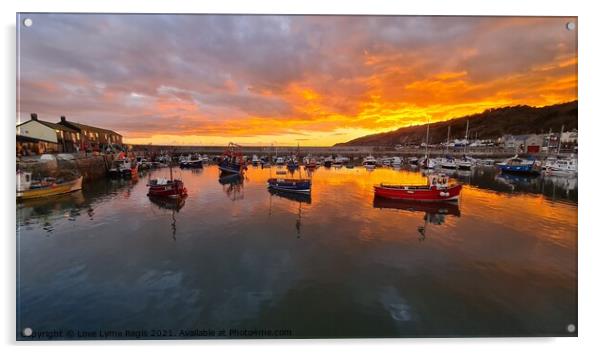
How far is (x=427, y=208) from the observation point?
609 inches

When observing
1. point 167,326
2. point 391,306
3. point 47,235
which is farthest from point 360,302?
point 47,235

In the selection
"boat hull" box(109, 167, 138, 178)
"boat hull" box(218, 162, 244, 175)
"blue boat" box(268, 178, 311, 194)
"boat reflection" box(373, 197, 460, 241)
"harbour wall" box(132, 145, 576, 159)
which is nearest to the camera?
"boat reflection" box(373, 197, 460, 241)

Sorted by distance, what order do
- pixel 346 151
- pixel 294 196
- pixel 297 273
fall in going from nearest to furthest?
pixel 297 273 → pixel 294 196 → pixel 346 151

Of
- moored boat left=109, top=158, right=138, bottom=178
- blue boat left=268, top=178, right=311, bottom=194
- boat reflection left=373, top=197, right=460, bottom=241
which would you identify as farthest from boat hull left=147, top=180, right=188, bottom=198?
moored boat left=109, top=158, right=138, bottom=178

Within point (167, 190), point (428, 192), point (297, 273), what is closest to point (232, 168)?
point (167, 190)

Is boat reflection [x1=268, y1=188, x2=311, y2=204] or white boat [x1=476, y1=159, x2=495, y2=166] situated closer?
boat reflection [x1=268, y1=188, x2=311, y2=204]

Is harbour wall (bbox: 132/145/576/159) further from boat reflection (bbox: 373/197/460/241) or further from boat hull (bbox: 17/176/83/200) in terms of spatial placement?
boat reflection (bbox: 373/197/460/241)

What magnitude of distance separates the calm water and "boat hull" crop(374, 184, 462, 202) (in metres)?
3.22

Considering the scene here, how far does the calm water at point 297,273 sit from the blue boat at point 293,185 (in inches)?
252

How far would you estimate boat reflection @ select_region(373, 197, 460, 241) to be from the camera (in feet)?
42.3

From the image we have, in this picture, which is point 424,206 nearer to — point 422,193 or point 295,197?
point 422,193

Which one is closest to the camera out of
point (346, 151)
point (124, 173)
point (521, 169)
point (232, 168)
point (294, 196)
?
point (294, 196)

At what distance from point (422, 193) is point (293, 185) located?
973 centimetres
